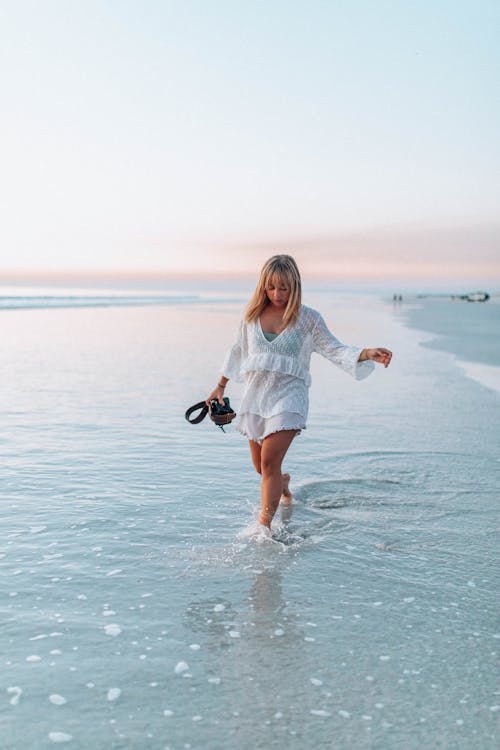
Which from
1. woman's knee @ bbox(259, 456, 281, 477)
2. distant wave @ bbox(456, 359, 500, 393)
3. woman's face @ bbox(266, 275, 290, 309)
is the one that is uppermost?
woman's face @ bbox(266, 275, 290, 309)

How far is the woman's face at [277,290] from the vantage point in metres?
4.91

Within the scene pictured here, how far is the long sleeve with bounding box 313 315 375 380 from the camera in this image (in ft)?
16.5

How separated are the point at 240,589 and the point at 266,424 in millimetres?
1390

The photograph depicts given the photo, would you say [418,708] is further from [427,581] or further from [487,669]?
[427,581]

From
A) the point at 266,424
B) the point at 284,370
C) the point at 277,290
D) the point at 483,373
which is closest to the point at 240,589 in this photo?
the point at 266,424


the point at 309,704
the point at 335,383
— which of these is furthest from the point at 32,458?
the point at 335,383

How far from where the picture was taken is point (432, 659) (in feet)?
10.9

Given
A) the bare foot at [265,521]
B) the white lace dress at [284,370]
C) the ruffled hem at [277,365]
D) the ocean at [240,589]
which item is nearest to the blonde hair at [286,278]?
the white lace dress at [284,370]

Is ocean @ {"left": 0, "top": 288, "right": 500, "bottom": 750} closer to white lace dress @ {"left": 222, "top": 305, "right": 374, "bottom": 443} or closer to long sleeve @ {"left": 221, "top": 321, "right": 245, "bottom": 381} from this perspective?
Answer: white lace dress @ {"left": 222, "top": 305, "right": 374, "bottom": 443}

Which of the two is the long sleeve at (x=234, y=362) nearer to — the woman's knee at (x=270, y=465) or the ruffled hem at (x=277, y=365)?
the ruffled hem at (x=277, y=365)

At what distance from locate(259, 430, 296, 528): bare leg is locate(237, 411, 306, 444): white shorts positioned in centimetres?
6

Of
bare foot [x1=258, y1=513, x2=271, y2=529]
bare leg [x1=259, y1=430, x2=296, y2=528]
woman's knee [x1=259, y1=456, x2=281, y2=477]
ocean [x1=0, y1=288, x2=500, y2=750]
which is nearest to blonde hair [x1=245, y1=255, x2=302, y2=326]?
bare leg [x1=259, y1=430, x2=296, y2=528]

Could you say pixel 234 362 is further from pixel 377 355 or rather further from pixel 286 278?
pixel 377 355

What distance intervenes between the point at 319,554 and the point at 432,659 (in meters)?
1.38
